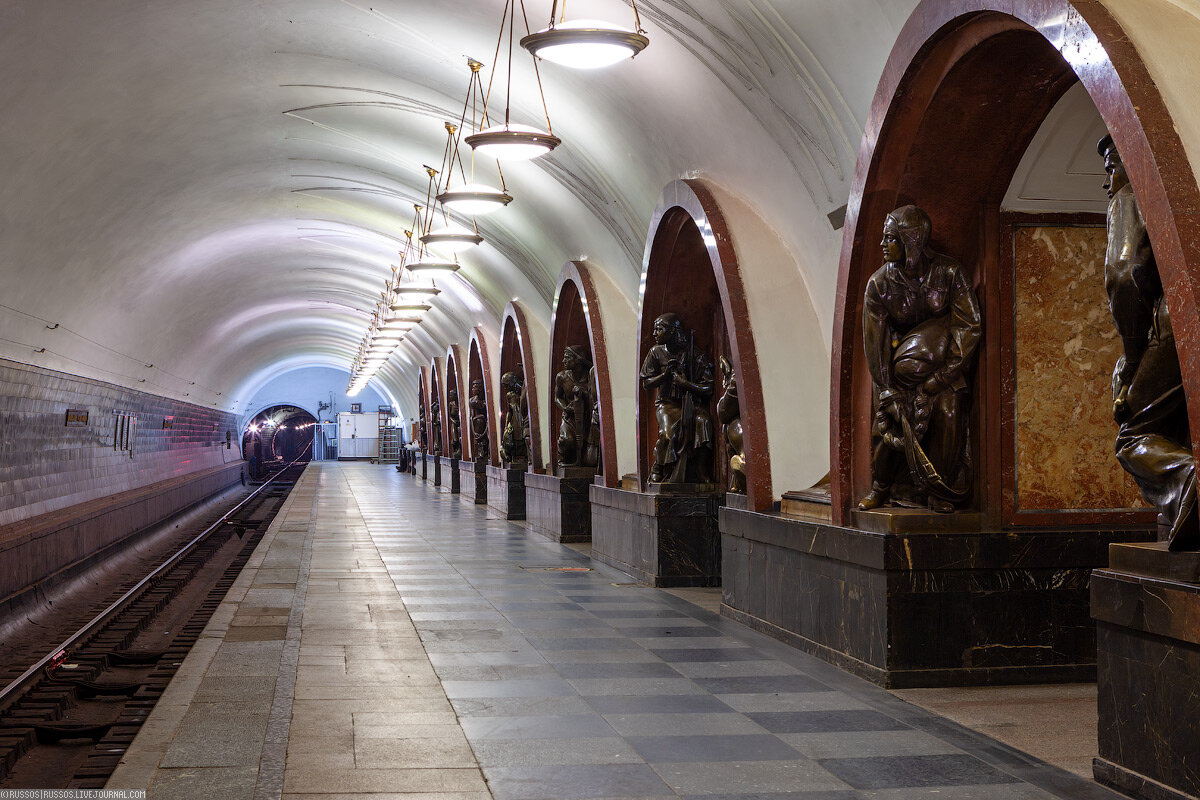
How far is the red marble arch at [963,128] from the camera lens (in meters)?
4.16

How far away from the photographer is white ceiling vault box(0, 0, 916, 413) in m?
7.56

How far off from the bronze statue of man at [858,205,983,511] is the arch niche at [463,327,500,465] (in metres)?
14.2

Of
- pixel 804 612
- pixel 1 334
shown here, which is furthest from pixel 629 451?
pixel 1 334

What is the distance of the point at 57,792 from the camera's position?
12.7 ft

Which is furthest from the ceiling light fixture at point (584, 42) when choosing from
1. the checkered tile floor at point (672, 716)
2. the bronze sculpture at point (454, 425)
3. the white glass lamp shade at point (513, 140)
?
the bronze sculpture at point (454, 425)

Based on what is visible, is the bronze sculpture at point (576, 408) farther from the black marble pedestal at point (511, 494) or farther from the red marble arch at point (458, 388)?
the red marble arch at point (458, 388)

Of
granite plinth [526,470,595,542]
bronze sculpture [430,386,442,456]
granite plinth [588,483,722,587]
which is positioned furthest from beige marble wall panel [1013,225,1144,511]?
bronze sculpture [430,386,442,456]

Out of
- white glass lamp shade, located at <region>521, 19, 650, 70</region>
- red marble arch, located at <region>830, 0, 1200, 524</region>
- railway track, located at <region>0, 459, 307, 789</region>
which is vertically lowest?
railway track, located at <region>0, 459, 307, 789</region>

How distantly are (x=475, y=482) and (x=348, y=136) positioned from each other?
8991 millimetres

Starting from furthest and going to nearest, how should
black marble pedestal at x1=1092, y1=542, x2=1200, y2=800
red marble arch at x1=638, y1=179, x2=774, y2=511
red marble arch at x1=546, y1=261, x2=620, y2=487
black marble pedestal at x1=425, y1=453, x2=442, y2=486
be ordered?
black marble pedestal at x1=425, y1=453, x2=442, y2=486, red marble arch at x1=546, y1=261, x2=620, y2=487, red marble arch at x1=638, y1=179, x2=774, y2=511, black marble pedestal at x1=1092, y1=542, x2=1200, y2=800

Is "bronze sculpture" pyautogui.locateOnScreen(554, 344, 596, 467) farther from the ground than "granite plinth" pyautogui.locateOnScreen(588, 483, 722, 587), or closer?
farther from the ground

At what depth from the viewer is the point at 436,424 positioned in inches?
1211

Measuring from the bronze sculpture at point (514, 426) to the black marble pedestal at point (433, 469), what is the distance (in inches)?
423

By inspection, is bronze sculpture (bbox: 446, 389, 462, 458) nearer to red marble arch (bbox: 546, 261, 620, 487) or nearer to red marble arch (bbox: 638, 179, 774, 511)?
red marble arch (bbox: 546, 261, 620, 487)
